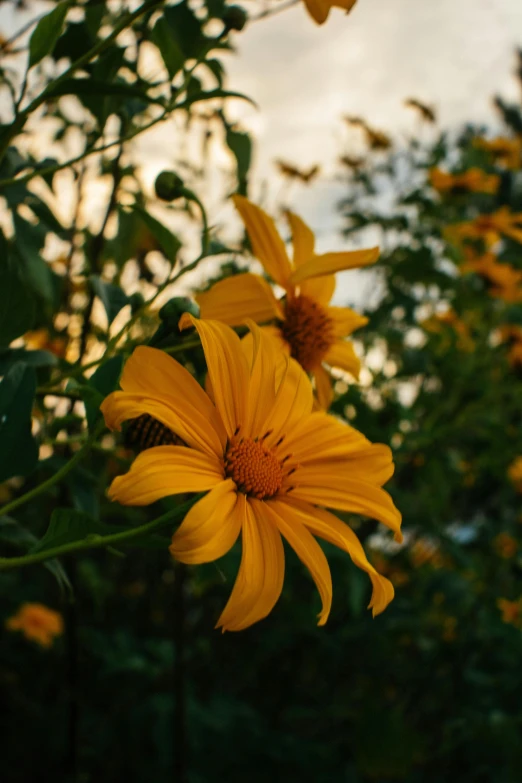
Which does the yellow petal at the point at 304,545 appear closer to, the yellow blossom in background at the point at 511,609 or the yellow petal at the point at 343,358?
the yellow petal at the point at 343,358

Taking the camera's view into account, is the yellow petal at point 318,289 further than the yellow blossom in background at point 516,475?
No

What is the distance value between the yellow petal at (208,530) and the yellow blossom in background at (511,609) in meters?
1.81

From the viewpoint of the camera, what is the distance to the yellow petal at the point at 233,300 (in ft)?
1.82

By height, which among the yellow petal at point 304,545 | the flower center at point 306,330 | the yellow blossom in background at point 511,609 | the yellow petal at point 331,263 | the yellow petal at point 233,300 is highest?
the yellow petal at point 233,300

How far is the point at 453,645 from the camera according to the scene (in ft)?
6.16

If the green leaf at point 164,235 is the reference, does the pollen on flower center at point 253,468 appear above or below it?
below

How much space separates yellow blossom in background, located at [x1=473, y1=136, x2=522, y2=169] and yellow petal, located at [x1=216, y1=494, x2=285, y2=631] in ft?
8.07

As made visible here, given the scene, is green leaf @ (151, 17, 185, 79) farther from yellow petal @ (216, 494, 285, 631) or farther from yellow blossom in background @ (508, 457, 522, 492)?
yellow blossom in background @ (508, 457, 522, 492)

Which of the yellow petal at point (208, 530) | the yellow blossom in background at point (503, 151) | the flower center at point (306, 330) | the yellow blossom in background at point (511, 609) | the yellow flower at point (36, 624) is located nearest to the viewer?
the yellow petal at point (208, 530)

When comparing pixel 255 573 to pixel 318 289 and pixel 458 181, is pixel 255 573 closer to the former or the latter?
pixel 318 289

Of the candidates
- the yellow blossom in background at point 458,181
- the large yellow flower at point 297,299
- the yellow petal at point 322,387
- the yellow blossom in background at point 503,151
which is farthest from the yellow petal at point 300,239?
the yellow blossom in background at point 503,151

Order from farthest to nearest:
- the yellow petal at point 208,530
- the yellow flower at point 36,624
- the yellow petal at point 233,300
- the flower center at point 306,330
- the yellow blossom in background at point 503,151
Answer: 1. the yellow blossom in background at point 503,151
2. the yellow flower at point 36,624
3. the flower center at point 306,330
4. the yellow petal at point 233,300
5. the yellow petal at point 208,530

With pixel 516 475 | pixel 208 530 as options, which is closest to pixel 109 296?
pixel 208 530

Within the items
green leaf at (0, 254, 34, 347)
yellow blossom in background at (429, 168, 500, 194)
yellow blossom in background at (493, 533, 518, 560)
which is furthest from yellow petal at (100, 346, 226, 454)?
yellow blossom in background at (493, 533, 518, 560)
